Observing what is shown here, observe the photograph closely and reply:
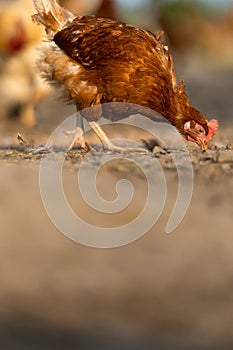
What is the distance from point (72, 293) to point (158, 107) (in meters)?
2.10

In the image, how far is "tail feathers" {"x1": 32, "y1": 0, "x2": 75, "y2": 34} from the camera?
575 cm

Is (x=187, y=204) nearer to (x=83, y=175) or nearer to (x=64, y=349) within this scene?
(x=83, y=175)

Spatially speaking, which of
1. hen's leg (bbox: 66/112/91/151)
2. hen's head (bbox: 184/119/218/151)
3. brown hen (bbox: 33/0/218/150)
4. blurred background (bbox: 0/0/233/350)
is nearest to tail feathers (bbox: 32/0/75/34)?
brown hen (bbox: 33/0/218/150)

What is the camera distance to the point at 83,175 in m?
4.80

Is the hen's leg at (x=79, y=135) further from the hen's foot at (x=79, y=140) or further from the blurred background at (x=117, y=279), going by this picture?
the blurred background at (x=117, y=279)

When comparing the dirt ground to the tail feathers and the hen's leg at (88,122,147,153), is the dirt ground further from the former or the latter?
the tail feathers

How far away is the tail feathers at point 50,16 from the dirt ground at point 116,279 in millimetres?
1502

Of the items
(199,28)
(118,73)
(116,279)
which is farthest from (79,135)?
(199,28)

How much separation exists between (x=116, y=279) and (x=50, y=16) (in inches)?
105

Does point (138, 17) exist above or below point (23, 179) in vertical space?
above

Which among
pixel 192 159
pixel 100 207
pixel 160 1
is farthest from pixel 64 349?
pixel 160 1

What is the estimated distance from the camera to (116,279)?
12.3ft

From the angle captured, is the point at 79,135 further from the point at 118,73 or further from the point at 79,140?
the point at 118,73

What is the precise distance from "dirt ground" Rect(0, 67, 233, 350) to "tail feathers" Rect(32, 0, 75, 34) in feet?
4.93
